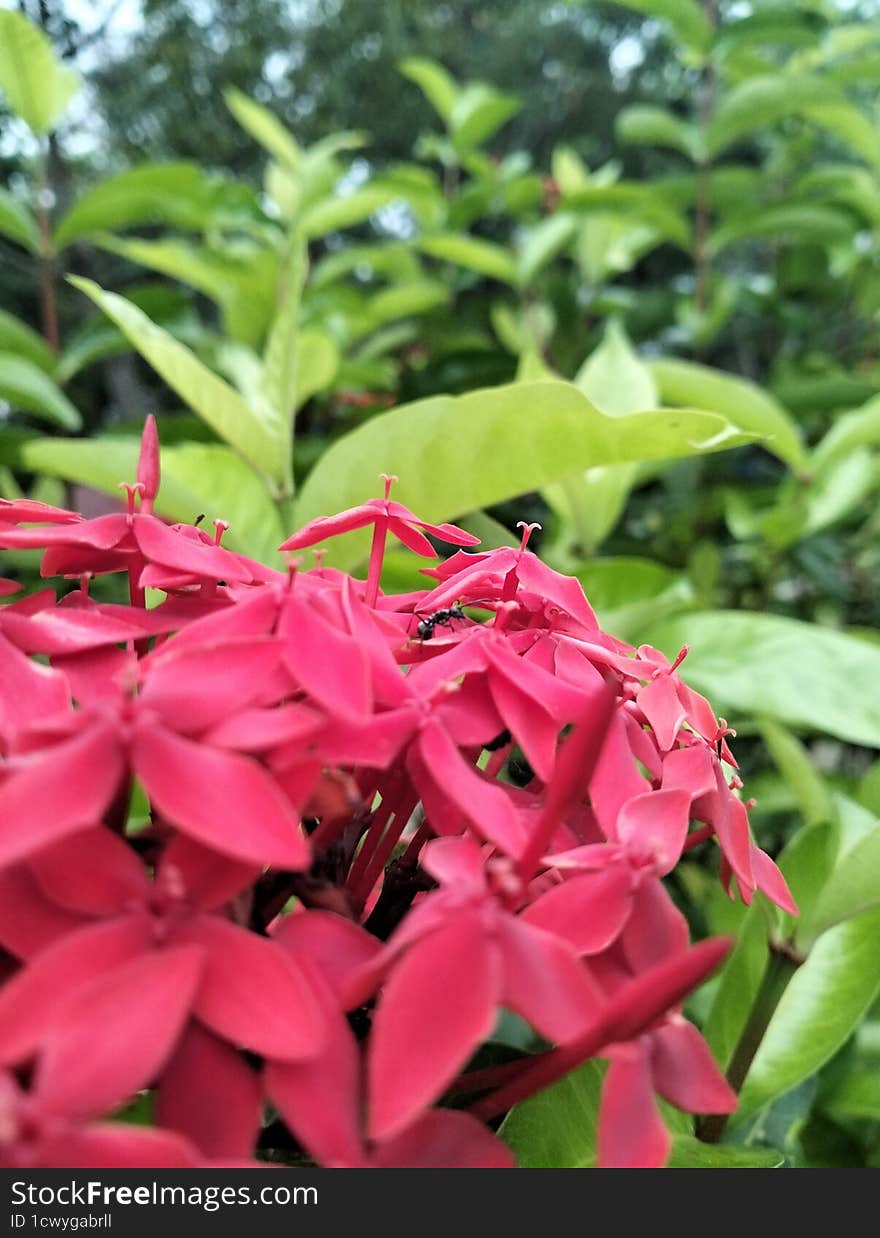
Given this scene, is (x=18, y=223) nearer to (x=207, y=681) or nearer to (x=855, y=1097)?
(x=207, y=681)

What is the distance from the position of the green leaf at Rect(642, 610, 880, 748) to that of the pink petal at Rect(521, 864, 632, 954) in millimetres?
370

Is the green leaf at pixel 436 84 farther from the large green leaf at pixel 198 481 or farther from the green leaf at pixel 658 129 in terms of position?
the large green leaf at pixel 198 481

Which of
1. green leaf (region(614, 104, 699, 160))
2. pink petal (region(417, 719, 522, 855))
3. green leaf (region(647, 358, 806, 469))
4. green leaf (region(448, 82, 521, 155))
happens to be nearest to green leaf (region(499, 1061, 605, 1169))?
pink petal (region(417, 719, 522, 855))

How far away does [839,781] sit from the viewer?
3.33 feet

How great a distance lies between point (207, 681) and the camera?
279 millimetres

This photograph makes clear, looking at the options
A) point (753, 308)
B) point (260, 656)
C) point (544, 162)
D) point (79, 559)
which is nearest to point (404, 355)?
point (753, 308)

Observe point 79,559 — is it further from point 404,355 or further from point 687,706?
point 404,355

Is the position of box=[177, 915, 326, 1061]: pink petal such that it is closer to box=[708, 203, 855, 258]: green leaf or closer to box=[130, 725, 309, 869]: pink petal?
box=[130, 725, 309, 869]: pink petal

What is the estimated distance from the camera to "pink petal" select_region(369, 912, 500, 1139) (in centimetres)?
22

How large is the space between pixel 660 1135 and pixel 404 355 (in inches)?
56.5

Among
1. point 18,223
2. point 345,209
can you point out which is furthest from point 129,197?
point 345,209

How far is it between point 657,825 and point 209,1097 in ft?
0.49

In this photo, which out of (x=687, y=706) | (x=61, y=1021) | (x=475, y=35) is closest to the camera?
(x=61, y=1021)

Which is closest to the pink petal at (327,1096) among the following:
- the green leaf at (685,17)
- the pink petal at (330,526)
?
the pink petal at (330,526)
